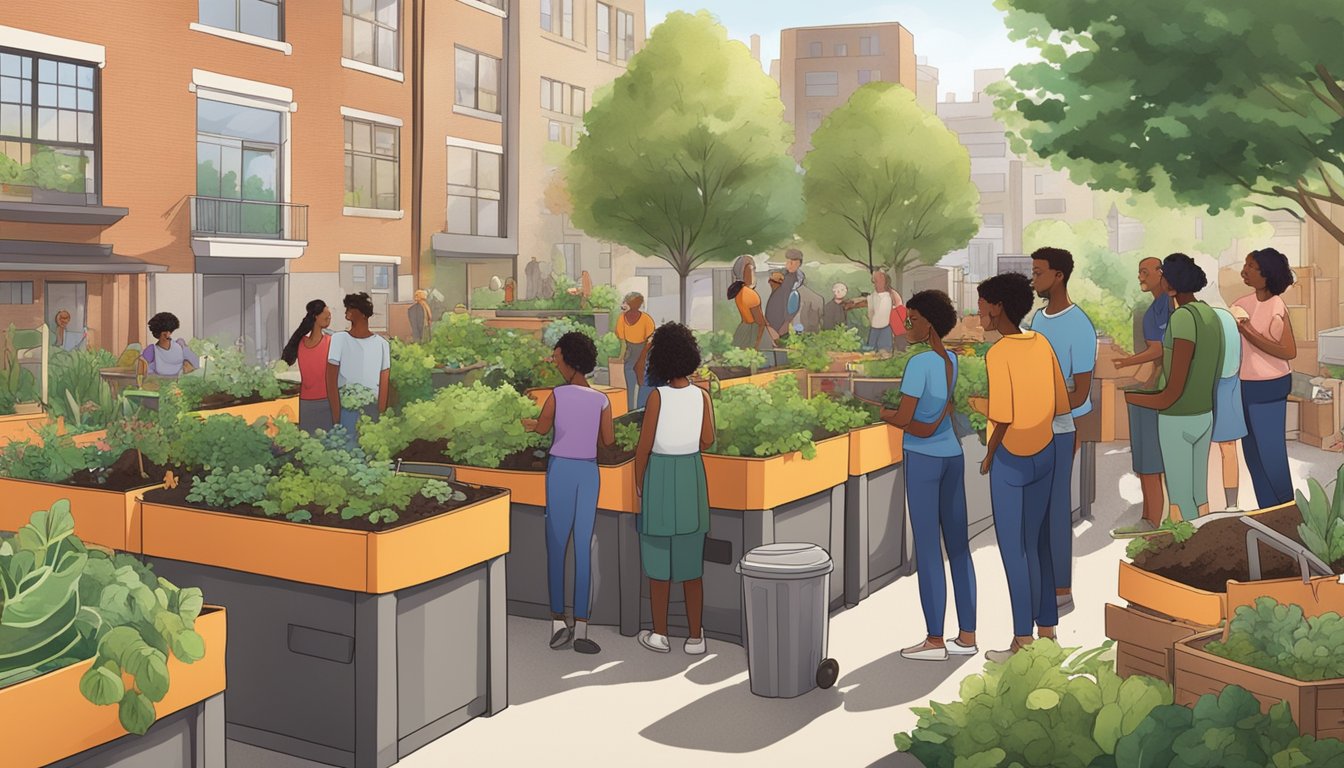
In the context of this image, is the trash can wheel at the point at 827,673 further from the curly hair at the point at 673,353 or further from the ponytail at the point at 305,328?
the ponytail at the point at 305,328

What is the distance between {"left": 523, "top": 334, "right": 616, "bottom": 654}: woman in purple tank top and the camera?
744 cm

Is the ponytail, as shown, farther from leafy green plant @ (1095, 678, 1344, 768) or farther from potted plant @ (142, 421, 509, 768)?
leafy green plant @ (1095, 678, 1344, 768)

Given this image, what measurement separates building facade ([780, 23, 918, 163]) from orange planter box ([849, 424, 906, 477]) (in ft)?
237

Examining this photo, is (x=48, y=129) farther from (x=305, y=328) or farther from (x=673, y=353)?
(x=673, y=353)

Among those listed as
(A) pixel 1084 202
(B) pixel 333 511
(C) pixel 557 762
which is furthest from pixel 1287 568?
(A) pixel 1084 202

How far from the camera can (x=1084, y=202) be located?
102m

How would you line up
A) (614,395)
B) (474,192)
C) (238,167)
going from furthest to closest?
1. (474,192)
2. (238,167)
3. (614,395)

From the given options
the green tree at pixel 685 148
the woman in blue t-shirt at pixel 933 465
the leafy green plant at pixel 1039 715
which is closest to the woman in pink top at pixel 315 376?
the woman in blue t-shirt at pixel 933 465

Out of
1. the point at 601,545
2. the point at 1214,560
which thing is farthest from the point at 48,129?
the point at 1214,560

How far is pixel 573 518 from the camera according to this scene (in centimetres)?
755

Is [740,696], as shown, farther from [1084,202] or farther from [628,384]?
[1084,202]

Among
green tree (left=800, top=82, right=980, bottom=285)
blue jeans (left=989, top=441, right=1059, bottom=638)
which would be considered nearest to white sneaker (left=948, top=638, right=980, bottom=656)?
blue jeans (left=989, top=441, right=1059, bottom=638)

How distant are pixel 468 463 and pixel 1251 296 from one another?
6.26 meters

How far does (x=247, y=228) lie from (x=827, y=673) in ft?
78.9
